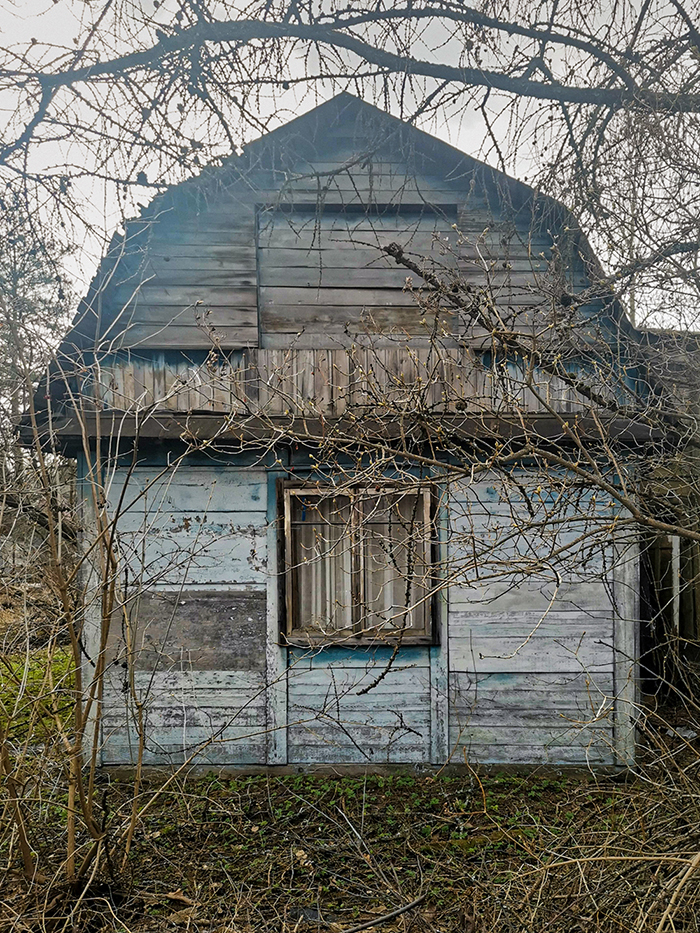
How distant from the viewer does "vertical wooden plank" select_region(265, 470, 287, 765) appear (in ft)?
19.1

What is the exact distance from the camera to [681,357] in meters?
5.56

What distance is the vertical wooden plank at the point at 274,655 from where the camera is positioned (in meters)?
5.81

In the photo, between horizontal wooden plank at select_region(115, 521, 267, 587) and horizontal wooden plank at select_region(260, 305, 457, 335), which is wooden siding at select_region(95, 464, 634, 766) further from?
horizontal wooden plank at select_region(260, 305, 457, 335)

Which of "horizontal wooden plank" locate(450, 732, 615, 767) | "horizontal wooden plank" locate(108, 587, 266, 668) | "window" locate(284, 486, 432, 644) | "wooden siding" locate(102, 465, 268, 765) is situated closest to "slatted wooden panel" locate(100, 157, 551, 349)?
"wooden siding" locate(102, 465, 268, 765)

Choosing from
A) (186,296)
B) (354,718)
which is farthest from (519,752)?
(186,296)

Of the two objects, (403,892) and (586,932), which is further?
(403,892)

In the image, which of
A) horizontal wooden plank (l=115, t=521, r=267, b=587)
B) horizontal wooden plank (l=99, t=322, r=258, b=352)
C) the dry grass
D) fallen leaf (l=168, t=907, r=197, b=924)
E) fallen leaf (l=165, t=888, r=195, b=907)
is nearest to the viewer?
the dry grass

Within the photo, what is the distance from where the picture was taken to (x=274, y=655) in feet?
19.2

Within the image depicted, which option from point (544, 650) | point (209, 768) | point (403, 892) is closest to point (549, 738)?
point (544, 650)

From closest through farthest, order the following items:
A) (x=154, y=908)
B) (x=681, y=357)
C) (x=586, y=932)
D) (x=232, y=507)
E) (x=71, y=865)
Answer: (x=586, y=932) → (x=71, y=865) → (x=154, y=908) → (x=681, y=357) → (x=232, y=507)

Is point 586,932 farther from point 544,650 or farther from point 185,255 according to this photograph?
point 185,255

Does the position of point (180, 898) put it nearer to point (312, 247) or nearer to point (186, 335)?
point (186, 335)

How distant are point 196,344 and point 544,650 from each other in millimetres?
4064

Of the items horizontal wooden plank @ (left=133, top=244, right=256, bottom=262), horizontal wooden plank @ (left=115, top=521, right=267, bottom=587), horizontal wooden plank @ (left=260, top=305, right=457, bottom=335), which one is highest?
horizontal wooden plank @ (left=133, top=244, right=256, bottom=262)
